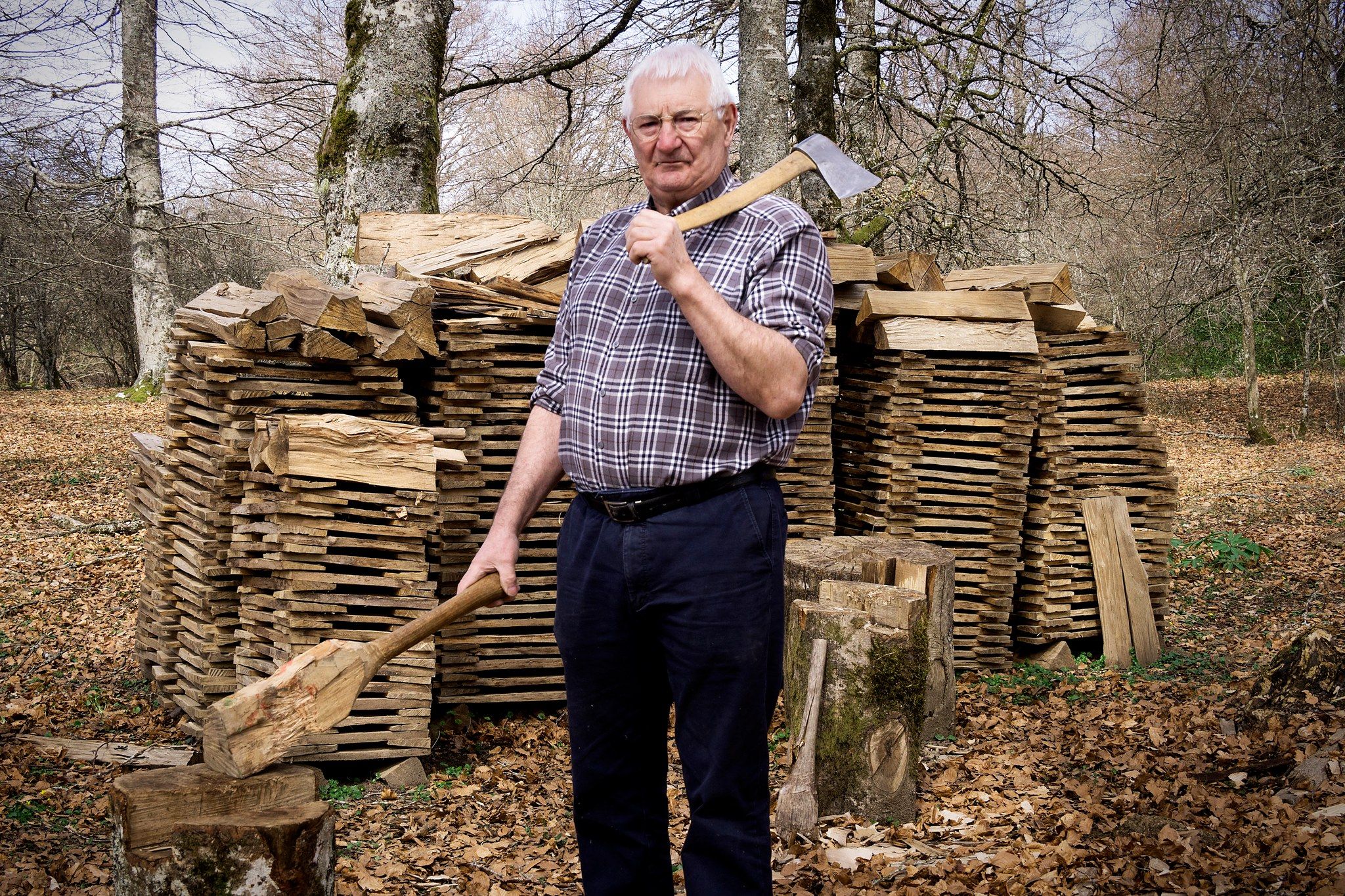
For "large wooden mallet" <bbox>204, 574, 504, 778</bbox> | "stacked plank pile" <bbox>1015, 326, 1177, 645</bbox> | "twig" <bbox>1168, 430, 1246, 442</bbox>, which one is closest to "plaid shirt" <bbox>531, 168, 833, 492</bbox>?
"large wooden mallet" <bbox>204, 574, 504, 778</bbox>

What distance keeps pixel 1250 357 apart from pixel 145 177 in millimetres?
17106

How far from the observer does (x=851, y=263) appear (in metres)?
6.57

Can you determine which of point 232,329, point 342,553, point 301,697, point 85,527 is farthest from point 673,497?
point 85,527

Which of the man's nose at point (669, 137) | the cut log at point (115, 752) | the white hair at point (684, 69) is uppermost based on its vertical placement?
the white hair at point (684, 69)

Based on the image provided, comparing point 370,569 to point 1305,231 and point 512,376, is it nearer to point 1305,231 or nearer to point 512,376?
point 512,376

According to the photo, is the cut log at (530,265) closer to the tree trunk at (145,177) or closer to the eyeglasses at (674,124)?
the eyeglasses at (674,124)

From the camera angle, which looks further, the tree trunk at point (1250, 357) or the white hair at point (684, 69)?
the tree trunk at point (1250, 357)

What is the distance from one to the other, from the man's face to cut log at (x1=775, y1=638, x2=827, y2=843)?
2552mm

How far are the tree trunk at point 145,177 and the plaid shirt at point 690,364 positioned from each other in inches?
566

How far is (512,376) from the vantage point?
5.75 m

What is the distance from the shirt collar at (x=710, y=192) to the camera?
8.79 feet

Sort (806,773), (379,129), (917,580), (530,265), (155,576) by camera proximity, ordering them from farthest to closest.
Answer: (379,129) → (155,576) → (530,265) → (917,580) → (806,773)

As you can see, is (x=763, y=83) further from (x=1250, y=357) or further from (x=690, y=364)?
(x=1250, y=357)

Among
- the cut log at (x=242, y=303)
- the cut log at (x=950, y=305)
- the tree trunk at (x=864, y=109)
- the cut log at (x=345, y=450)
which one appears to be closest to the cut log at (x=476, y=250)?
the cut log at (x=242, y=303)
